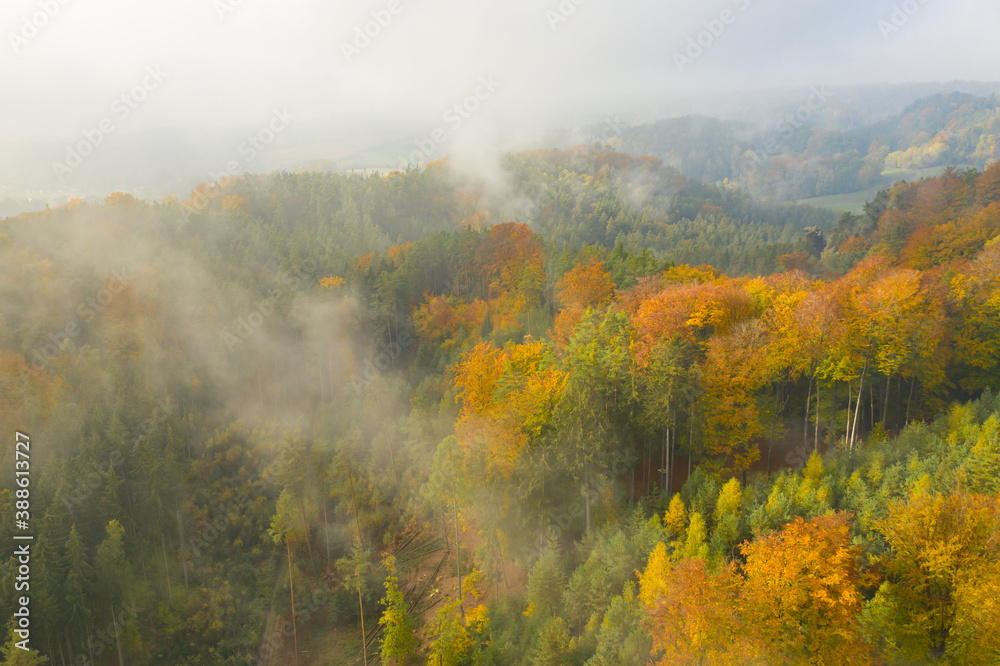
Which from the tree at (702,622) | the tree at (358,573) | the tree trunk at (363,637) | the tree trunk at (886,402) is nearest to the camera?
the tree at (702,622)

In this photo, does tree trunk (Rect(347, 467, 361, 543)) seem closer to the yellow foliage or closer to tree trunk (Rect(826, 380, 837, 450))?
the yellow foliage

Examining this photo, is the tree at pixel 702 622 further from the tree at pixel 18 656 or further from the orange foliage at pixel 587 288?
the tree at pixel 18 656

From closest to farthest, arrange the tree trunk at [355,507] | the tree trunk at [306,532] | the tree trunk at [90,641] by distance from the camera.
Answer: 1. the tree trunk at [90,641]
2. the tree trunk at [306,532]
3. the tree trunk at [355,507]

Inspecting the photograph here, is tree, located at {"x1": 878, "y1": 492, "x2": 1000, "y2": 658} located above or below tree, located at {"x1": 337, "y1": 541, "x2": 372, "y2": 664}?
above

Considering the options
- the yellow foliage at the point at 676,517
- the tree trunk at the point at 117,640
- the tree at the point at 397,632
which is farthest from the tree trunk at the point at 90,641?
the yellow foliage at the point at 676,517

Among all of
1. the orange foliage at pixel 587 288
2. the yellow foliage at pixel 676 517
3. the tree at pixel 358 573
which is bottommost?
the tree at pixel 358 573

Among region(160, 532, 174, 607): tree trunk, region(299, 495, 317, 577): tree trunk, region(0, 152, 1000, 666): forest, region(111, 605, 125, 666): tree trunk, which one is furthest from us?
region(299, 495, 317, 577): tree trunk

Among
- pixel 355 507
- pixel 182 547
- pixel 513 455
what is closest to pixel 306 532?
pixel 355 507

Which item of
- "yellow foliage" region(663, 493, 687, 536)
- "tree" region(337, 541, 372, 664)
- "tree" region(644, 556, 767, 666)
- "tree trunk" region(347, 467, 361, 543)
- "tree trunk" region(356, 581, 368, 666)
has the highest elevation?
"tree" region(644, 556, 767, 666)

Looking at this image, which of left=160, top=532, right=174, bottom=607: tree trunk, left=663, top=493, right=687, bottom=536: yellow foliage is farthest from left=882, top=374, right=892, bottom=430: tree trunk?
left=160, top=532, right=174, bottom=607: tree trunk
